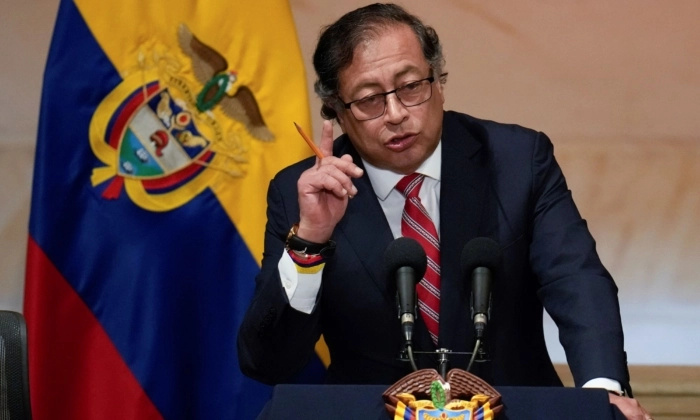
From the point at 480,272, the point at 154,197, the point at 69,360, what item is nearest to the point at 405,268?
the point at 480,272

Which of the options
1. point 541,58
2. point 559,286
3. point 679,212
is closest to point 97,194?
point 559,286

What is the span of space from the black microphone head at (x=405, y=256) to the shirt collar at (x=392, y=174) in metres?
0.67

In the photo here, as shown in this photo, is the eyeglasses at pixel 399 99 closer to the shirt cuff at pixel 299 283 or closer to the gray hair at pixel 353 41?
the gray hair at pixel 353 41

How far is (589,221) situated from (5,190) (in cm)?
203

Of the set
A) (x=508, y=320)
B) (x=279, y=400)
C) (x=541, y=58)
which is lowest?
(x=279, y=400)

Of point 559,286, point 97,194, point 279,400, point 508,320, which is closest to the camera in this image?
point 279,400

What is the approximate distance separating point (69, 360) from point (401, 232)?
1.15 meters

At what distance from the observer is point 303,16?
387 centimetres

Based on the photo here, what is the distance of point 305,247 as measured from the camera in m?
2.32

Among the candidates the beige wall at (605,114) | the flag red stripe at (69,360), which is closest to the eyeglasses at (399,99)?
the flag red stripe at (69,360)

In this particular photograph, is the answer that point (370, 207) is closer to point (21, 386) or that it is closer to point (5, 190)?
point (21, 386)

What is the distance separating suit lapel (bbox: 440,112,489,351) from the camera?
96.2 inches

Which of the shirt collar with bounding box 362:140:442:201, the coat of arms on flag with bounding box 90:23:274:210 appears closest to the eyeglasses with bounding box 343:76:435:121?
the shirt collar with bounding box 362:140:442:201

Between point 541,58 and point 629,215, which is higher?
point 541,58
